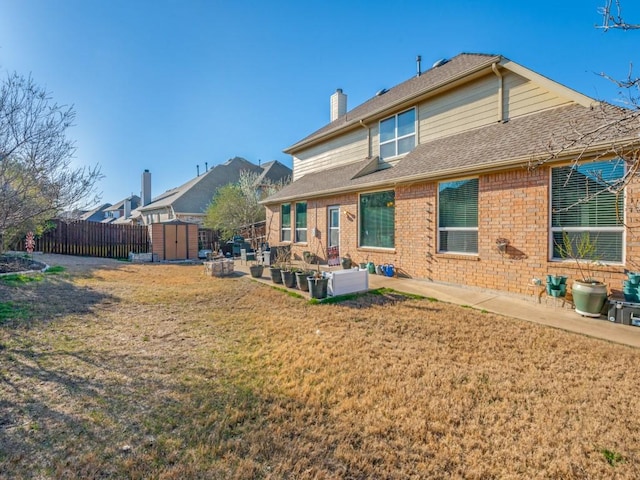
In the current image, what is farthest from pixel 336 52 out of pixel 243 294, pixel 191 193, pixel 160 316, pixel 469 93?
pixel 191 193

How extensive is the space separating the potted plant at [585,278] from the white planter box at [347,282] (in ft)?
13.8

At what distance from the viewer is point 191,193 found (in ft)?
83.4

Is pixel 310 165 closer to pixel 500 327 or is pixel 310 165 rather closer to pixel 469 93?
pixel 469 93

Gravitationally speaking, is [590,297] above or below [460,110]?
below

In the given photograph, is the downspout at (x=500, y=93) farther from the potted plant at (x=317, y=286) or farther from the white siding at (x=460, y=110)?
the potted plant at (x=317, y=286)

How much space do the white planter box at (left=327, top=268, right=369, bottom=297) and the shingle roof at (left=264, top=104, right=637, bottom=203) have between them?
3092 mm

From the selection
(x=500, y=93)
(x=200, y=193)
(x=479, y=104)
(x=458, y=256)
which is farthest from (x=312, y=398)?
(x=200, y=193)

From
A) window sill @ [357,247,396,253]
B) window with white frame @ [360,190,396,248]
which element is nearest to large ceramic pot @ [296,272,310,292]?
window sill @ [357,247,396,253]

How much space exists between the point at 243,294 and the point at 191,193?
20.6 m

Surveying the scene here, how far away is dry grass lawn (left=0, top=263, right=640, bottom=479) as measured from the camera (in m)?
2.19

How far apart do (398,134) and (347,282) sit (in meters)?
6.51

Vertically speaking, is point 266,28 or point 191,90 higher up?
point 266,28

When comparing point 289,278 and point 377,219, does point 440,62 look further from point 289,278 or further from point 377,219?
point 289,278

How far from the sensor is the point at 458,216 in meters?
7.74
